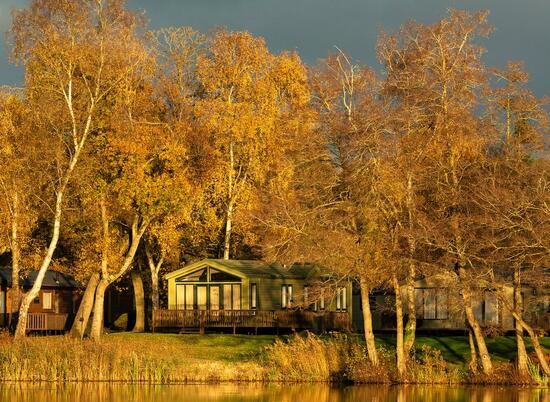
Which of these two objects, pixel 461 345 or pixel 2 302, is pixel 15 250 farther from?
pixel 461 345

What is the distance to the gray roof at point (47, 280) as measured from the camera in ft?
204

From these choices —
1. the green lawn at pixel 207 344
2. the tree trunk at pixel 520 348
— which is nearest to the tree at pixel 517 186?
the tree trunk at pixel 520 348

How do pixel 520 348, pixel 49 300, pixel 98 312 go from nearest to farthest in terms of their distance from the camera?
pixel 520 348 → pixel 98 312 → pixel 49 300

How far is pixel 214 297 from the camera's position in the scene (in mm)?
59062

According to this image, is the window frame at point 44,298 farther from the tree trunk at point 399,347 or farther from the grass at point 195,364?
the tree trunk at point 399,347

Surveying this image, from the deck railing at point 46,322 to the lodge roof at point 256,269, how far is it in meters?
6.15

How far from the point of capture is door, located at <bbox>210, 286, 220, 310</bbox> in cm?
5884

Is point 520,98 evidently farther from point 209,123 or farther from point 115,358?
point 209,123

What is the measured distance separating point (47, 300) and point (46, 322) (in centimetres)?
680

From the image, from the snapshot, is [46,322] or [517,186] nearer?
[517,186]

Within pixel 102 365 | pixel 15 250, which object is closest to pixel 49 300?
pixel 15 250

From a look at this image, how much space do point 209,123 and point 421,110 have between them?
67.9 feet

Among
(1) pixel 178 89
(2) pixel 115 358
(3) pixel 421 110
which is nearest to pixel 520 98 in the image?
(3) pixel 421 110

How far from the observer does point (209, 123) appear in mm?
59000
